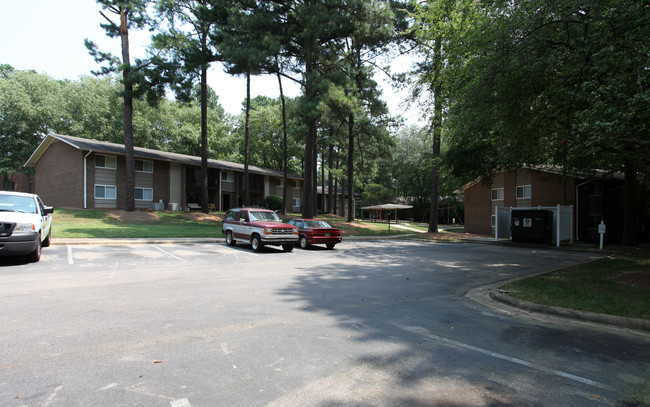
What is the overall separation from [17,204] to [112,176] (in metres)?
22.1

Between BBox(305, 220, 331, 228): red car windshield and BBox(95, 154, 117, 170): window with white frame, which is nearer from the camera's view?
BBox(305, 220, 331, 228): red car windshield

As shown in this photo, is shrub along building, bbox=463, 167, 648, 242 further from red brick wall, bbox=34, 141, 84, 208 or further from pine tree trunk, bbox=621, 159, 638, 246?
red brick wall, bbox=34, 141, 84, 208

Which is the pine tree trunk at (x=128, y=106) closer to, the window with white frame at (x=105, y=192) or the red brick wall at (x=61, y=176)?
the window with white frame at (x=105, y=192)

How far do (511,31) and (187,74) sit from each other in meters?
24.0

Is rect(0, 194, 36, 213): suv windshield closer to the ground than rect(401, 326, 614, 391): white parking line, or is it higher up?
higher up

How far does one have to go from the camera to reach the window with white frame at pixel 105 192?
29.4m

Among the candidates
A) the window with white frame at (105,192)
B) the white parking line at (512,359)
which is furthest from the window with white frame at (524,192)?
the window with white frame at (105,192)

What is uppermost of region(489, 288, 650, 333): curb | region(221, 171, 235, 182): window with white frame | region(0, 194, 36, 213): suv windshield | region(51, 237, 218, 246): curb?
region(221, 171, 235, 182): window with white frame

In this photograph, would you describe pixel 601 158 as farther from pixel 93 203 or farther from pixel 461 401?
pixel 93 203

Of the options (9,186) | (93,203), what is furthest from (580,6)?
(9,186)

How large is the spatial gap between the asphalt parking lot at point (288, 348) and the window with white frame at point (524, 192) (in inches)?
897

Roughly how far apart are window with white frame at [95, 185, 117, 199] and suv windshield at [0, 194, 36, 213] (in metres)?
20.9

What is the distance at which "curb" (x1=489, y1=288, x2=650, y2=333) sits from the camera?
573 centimetres

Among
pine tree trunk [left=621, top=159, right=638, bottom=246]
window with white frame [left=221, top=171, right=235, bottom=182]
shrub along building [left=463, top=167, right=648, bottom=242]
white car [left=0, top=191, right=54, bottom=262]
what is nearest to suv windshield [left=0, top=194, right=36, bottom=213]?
white car [left=0, top=191, right=54, bottom=262]
